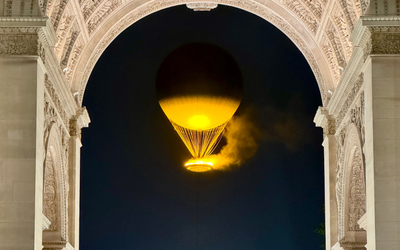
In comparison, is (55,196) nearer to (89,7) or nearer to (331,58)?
(89,7)

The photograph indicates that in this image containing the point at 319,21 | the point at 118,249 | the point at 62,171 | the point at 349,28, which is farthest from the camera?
the point at 118,249

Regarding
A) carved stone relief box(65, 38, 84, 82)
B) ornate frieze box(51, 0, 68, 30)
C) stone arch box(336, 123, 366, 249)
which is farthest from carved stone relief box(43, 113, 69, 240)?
stone arch box(336, 123, 366, 249)

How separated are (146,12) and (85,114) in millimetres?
4861

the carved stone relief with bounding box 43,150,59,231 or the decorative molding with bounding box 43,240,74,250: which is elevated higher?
the carved stone relief with bounding box 43,150,59,231

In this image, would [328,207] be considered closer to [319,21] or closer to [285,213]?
[319,21]

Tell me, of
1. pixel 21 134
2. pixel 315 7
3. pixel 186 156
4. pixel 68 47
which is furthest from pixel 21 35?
pixel 186 156

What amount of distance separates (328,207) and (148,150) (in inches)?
577

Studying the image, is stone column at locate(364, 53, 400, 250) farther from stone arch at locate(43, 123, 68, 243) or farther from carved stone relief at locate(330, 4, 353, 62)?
stone arch at locate(43, 123, 68, 243)

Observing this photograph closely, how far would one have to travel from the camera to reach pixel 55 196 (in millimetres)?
26969

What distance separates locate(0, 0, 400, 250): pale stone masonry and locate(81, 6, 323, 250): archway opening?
1069cm

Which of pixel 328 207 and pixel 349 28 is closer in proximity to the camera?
pixel 349 28

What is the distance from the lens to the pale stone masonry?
800 inches

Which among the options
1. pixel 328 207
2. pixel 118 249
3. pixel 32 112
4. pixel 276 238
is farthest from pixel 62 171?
pixel 276 238

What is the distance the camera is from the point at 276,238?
4109 cm
